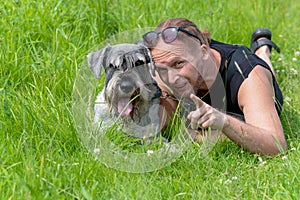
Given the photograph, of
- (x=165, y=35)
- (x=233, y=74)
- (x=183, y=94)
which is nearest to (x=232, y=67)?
(x=233, y=74)

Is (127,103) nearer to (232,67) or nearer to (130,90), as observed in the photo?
(130,90)

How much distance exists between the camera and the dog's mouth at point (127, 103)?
12.0 ft

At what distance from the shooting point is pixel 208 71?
4.21 meters

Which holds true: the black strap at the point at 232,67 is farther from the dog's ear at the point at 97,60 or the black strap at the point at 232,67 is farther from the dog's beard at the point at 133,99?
the dog's ear at the point at 97,60

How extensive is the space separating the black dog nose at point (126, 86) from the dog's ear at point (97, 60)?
0.42 metres

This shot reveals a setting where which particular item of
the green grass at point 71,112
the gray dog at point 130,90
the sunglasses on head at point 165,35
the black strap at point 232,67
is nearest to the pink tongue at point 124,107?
the gray dog at point 130,90

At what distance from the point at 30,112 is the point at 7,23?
146cm

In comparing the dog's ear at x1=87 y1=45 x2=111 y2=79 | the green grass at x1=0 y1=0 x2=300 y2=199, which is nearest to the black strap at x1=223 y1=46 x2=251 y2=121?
the green grass at x1=0 y1=0 x2=300 y2=199

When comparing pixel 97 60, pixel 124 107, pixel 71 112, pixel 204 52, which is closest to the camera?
pixel 124 107

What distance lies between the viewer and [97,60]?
159 inches

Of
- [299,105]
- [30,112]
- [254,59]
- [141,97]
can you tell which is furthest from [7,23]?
[299,105]

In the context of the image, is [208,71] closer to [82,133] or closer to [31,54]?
[82,133]

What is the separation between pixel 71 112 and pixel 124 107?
0.39 m

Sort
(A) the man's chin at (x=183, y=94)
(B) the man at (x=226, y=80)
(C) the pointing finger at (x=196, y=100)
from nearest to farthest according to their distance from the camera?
(C) the pointing finger at (x=196, y=100), (B) the man at (x=226, y=80), (A) the man's chin at (x=183, y=94)
